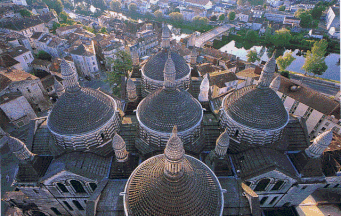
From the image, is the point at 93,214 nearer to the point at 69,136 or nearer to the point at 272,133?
the point at 69,136

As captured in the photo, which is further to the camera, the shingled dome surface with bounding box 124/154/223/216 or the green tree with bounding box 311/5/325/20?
the green tree with bounding box 311/5/325/20

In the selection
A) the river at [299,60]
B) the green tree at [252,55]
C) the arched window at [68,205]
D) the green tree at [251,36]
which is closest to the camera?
the arched window at [68,205]

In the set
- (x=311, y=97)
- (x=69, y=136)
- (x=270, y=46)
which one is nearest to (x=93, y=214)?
(x=69, y=136)

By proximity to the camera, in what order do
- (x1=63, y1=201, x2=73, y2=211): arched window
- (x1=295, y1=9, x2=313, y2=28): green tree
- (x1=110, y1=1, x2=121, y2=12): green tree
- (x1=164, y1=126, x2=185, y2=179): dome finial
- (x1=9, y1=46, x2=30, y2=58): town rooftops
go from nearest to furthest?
1. (x1=164, y1=126, x2=185, y2=179): dome finial
2. (x1=63, y1=201, x2=73, y2=211): arched window
3. (x1=9, y1=46, x2=30, y2=58): town rooftops
4. (x1=295, y1=9, x2=313, y2=28): green tree
5. (x1=110, y1=1, x2=121, y2=12): green tree

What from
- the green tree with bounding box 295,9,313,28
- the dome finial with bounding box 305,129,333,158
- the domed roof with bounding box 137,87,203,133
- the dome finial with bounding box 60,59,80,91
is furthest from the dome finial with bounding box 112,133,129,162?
the green tree with bounding box 295,9,313,28

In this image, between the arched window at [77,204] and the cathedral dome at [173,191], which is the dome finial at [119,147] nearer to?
the cathedral dome at [173,191]

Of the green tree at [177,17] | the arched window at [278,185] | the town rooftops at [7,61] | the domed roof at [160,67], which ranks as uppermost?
the domed roof at [160,67]

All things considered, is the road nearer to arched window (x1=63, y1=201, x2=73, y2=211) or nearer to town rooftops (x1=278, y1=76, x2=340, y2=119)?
town rooftops (x1=278, y1=76, x2=340, y2=119)

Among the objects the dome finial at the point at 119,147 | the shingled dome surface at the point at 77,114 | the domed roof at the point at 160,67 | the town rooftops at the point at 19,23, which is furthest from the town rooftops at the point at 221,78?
the town rooftops at the point at 19,23
